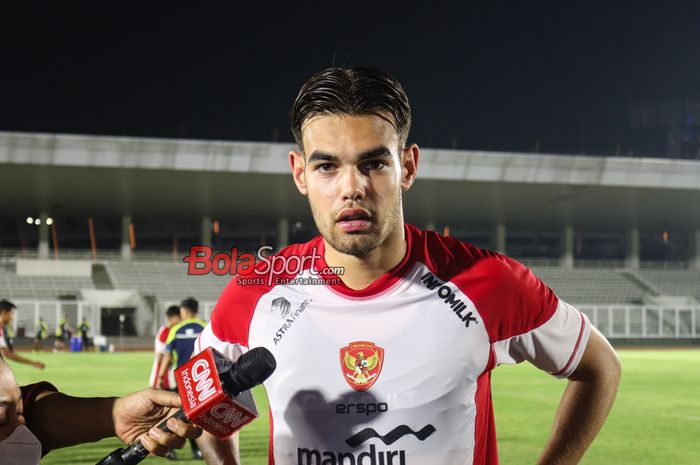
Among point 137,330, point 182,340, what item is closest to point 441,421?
point 182,340

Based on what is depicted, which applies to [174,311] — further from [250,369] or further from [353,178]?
[250,369]

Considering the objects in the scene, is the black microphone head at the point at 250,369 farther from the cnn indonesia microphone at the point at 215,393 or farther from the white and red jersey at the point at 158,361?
the white and red jersey at the point at 158,361

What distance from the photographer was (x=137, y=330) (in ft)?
156

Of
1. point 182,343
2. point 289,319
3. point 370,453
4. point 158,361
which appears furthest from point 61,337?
point 370,453

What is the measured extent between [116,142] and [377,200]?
1596 inches

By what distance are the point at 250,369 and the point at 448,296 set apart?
1.03 metres

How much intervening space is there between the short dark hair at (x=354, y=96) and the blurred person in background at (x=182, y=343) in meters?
7.72

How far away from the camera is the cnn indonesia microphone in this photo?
7.93 ft

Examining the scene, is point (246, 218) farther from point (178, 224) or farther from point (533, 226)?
point (533, 226)

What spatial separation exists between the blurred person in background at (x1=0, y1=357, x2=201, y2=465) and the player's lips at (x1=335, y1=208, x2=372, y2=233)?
31.7 inches

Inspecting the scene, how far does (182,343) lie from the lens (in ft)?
35.4

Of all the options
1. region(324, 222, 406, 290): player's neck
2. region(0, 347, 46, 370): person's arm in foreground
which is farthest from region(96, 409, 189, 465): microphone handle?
region(0, 347, 46, 370): person's arm in foreground

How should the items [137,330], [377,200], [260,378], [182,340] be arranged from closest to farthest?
[260,378] → [377,200] → [182,340] → [137,330]

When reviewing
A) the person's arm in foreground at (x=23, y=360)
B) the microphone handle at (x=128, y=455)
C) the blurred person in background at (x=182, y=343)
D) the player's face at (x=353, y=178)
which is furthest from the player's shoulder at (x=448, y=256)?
the person's arm in foreground at (x=23, y=360)
